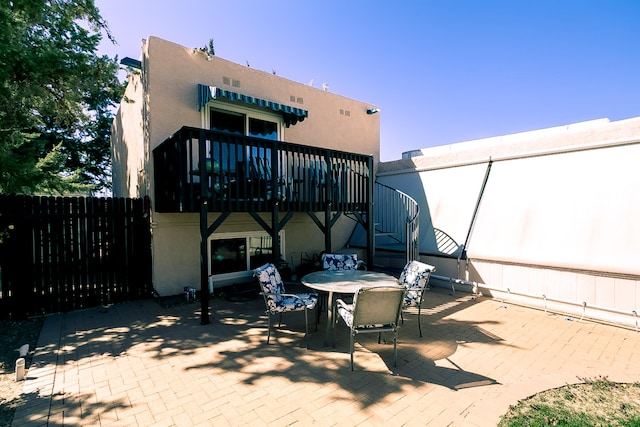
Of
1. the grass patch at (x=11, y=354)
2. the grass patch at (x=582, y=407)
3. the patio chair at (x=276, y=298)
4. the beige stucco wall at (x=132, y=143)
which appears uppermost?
the beige stucco wall at (x=132, y=143)

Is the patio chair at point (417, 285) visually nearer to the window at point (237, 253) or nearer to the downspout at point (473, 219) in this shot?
the downspout at point (473, 219)

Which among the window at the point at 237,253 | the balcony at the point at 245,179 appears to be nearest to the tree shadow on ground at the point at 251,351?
the window at the point at 237,253

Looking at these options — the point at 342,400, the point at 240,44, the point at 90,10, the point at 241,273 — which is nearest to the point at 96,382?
the point at 342,400

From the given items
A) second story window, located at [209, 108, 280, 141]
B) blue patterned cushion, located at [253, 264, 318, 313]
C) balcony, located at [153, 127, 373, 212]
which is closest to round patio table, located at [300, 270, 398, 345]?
blue patterned cushion, located at [253, 264, 318, 313]

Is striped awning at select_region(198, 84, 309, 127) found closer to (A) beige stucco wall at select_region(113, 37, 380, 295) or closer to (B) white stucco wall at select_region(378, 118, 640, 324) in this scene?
(A) beige stucco wall at select_region(113, 37, 380, 295)

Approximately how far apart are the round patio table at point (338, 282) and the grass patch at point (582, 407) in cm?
202

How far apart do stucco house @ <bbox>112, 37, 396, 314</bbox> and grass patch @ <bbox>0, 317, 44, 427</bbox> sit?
2015mm

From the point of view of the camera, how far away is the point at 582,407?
8.76ft

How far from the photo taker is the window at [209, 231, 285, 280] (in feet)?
23.1

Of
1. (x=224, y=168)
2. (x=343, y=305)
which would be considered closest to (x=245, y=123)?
(x=224, y=168)

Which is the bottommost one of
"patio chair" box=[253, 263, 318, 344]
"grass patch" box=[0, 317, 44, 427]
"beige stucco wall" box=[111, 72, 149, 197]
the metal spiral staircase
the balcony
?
"grass patch" box=[0, 317, 44, 427]

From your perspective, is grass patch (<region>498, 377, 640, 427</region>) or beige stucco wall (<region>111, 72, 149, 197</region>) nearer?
grass patch (<region>498, 377, 640, 427</region>)

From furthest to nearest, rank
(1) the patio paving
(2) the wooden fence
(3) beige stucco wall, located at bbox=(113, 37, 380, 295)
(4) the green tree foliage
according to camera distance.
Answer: (3) beige stucco wall, located at bbox=(113, 37, 380, 295) < (2) the wooden fence < (4) the green tree foliage < (1) the patio paving

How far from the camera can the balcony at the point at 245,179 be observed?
486 centimetres
